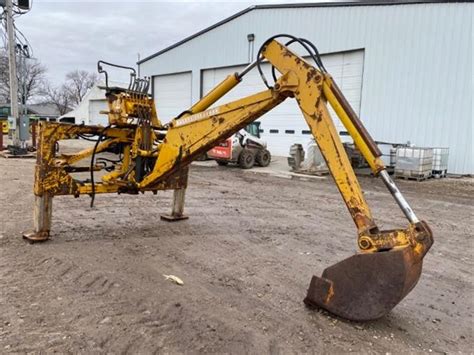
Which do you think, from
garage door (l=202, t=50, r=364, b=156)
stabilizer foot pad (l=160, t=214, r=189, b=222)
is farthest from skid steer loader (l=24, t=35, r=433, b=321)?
garage door (l=202, t=50, r=364, b=156)

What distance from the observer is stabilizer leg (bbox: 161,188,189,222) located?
689 cm

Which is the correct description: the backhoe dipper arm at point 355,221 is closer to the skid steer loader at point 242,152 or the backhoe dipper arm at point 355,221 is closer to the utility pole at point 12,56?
the skid steer loader at point 242,152

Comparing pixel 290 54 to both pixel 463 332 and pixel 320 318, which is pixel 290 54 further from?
pixel 463 332

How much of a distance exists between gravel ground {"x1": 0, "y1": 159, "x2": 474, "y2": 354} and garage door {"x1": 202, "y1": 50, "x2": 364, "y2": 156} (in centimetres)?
1088

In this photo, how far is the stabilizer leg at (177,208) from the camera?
6.89m

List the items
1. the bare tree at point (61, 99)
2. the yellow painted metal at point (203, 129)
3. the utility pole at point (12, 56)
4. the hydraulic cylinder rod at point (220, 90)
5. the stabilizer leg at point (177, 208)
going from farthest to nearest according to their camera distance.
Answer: the bare tree at point (61, 99), the utility pole at point (12, 56), the stabilizer leg at point (177, 208), the hydraulic cylinder rod at point (220, 90), the yellow painted metal at point (203, 129)

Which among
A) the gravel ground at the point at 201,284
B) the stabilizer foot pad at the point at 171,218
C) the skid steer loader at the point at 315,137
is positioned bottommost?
the gravel ground at the point at 201,284

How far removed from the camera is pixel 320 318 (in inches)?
141

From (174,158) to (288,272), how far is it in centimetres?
189

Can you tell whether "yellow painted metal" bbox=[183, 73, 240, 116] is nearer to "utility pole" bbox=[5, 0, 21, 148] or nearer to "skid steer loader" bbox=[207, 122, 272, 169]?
"skid steer loader" bbox=[207, 122, 272, 169]

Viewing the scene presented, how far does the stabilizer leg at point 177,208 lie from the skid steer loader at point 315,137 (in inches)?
1.5

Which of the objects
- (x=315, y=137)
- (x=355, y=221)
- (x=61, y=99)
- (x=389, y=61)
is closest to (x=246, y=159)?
(x=389, y=61)

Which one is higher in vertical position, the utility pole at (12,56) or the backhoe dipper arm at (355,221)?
the utility pole at (12,56)

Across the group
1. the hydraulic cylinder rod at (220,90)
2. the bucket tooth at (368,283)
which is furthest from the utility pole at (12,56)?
the bucket tooth at (368,283)
